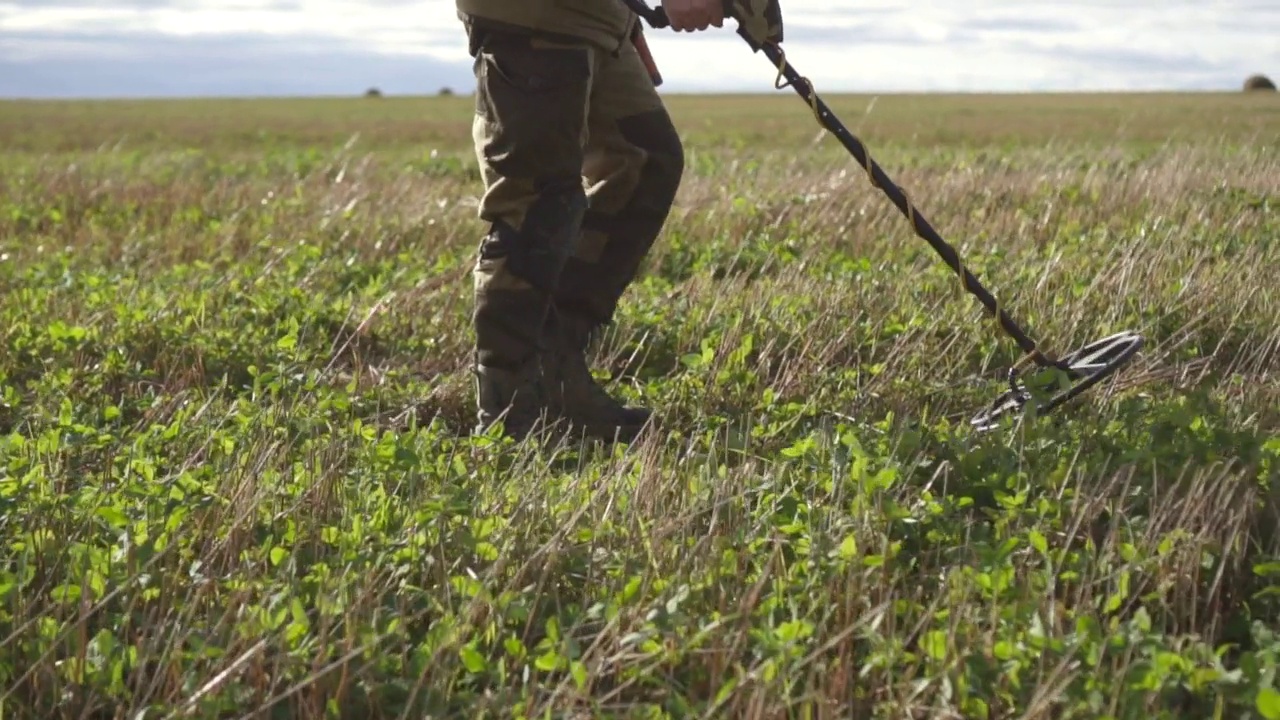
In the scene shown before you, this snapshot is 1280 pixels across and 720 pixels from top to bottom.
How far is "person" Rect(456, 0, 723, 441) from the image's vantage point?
14.1 feet

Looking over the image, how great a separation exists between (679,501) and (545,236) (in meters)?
1.30

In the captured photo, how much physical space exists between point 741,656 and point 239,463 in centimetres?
159

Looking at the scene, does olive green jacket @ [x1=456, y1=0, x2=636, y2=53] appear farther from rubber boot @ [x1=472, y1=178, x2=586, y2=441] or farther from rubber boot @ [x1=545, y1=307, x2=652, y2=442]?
rubber boot @ [x1=545, y1=307, x2=652, y2=442]

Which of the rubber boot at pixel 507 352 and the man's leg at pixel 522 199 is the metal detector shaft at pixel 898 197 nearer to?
the man's leg at pixel 522 199

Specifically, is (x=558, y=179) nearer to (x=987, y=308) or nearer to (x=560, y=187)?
(x=560, y=187)

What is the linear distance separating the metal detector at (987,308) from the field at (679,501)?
0.10 meters

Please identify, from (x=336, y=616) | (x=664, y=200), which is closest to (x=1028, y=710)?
(x=336, y=616)

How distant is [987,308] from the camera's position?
15.2 feet

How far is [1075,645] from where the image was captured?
Result: 251 cm

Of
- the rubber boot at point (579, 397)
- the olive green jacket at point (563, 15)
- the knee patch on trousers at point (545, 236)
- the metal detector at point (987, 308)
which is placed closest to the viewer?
the olive green jacket at point (563, 15)

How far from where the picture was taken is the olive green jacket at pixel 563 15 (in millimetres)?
4230

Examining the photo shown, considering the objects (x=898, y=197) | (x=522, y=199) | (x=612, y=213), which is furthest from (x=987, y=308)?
(x=522, y=199)

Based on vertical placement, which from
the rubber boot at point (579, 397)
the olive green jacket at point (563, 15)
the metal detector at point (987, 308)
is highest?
the olive green jacket at point (563, 15)

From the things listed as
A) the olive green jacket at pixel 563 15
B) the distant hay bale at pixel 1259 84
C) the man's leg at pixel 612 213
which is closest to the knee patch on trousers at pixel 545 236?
the man's leg at pixel 612 213
